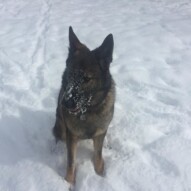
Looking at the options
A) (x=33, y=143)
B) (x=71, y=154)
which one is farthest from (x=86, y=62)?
(x=33, y=143)

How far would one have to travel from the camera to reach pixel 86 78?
3.62m

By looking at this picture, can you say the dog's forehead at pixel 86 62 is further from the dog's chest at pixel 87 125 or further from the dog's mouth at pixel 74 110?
the dog's chest at pixel 87 125

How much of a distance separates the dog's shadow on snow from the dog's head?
2.98ft

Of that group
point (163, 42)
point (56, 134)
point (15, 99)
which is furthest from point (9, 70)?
point (163, 42)

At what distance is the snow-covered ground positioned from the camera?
4.07 m

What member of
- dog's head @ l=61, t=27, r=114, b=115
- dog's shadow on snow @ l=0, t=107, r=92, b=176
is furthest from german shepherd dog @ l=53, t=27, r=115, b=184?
dog's shadow on snow @ l=0, t=107, r=92, b=176

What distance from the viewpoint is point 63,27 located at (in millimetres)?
9094

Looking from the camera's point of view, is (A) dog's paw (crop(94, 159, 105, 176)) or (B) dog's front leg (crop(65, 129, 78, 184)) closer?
(B) dog's front leg (crop(65, 129, 78, 184))

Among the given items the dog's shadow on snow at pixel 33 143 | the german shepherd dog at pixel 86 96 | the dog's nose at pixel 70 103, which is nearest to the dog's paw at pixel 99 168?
the german shepherd dog at pixel 86 96

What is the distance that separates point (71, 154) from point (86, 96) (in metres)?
0.82

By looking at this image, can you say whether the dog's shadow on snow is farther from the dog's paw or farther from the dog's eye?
the dog's eye

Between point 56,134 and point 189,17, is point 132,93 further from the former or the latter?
point 189,17

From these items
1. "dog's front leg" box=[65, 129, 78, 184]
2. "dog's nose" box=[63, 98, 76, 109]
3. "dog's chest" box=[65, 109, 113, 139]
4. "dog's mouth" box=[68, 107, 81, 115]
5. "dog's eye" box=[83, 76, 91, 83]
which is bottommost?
"dog's front leg" box=[65, 129, 78, 184]

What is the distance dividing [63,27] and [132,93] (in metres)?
4.12
